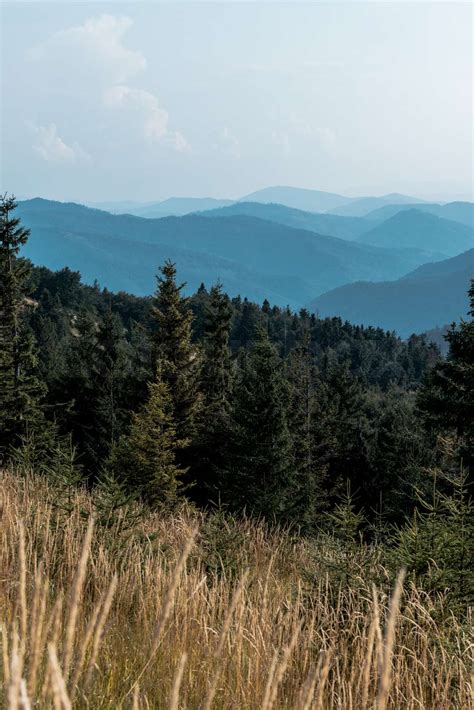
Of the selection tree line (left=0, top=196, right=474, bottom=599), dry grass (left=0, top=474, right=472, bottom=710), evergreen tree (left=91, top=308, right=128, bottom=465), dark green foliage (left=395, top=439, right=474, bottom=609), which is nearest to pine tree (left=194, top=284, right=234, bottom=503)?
tree line (left=0, top=196, right=474, bottom=599)

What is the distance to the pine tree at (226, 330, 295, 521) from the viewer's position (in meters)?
30.6

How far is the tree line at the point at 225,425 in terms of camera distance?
65.2 feet

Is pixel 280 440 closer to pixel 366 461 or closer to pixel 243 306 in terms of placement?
pixel 366 461

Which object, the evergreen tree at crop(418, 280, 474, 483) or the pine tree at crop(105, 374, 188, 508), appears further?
the pine tree at crop(105, 374, 188, 508)

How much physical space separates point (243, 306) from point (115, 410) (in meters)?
82.8

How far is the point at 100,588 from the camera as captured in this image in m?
3.90

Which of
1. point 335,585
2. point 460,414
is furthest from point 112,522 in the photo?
point 460,414

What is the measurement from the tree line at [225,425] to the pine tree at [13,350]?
0.24 ft

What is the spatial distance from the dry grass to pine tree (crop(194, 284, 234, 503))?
2825 centimetres

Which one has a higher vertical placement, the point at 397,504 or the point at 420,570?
the point at 420,570

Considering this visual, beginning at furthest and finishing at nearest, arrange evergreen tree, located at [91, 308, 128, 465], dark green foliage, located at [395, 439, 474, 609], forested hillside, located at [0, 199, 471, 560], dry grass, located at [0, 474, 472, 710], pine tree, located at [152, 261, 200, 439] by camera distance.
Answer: evergreen tree, located at [91, 308, 128, 465]
pine tree, located at [152, 261, 200, 439]
forested hillside, located at [0, 199, 471, 560]
dark green foliage, located at [395, 439, 474, 609]
dry grass, located at [0, 474, 472, 710]

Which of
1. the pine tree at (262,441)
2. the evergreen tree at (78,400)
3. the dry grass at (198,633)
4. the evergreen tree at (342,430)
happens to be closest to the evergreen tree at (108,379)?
the evergreen tree at (78,400)

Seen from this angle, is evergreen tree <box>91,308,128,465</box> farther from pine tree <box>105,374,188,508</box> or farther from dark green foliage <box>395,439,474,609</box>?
dark green foliage <box>395,439,474,609</box>

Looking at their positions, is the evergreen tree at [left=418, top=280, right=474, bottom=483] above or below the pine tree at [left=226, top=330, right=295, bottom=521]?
above
